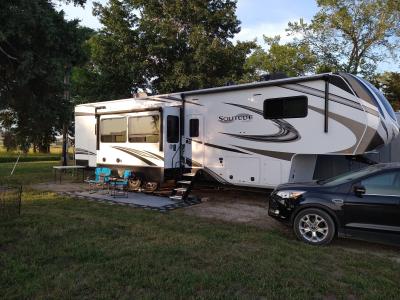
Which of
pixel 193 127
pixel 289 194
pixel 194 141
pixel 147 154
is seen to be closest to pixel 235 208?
pixel 194 141

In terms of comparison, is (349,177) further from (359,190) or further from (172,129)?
(172,129)

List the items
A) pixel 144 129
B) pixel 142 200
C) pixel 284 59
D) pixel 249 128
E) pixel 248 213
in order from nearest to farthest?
pixel 248 213 < pixel 249 128 < pixel 142 200 < pixel 144 129 < pixel 284 59

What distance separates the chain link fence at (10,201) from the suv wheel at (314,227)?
5.77 metres

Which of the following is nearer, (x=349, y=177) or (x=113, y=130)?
(x=349, y=177)

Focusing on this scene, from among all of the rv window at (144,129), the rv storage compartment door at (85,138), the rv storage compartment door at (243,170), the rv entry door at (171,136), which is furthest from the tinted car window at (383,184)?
the rv storage compartment door at (85,138)

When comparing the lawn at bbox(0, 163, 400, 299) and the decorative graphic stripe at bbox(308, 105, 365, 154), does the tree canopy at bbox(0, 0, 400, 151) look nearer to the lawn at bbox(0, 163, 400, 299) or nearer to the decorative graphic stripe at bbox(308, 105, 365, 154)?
the lawn at bbox(0, 163, 400, 299)

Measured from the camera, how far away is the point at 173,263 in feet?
17.2

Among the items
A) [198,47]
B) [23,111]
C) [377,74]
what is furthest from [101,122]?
[377,74]

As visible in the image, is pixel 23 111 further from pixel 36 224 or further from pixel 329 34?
pixel 329 34

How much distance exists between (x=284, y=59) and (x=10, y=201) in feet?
94.2

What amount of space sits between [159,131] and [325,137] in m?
4.96

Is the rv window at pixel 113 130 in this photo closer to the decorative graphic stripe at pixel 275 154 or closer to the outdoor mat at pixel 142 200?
the outdoor mat at pixel 142 200

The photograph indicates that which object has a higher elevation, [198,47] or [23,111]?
[198,47]

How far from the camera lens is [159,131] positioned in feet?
37.7
